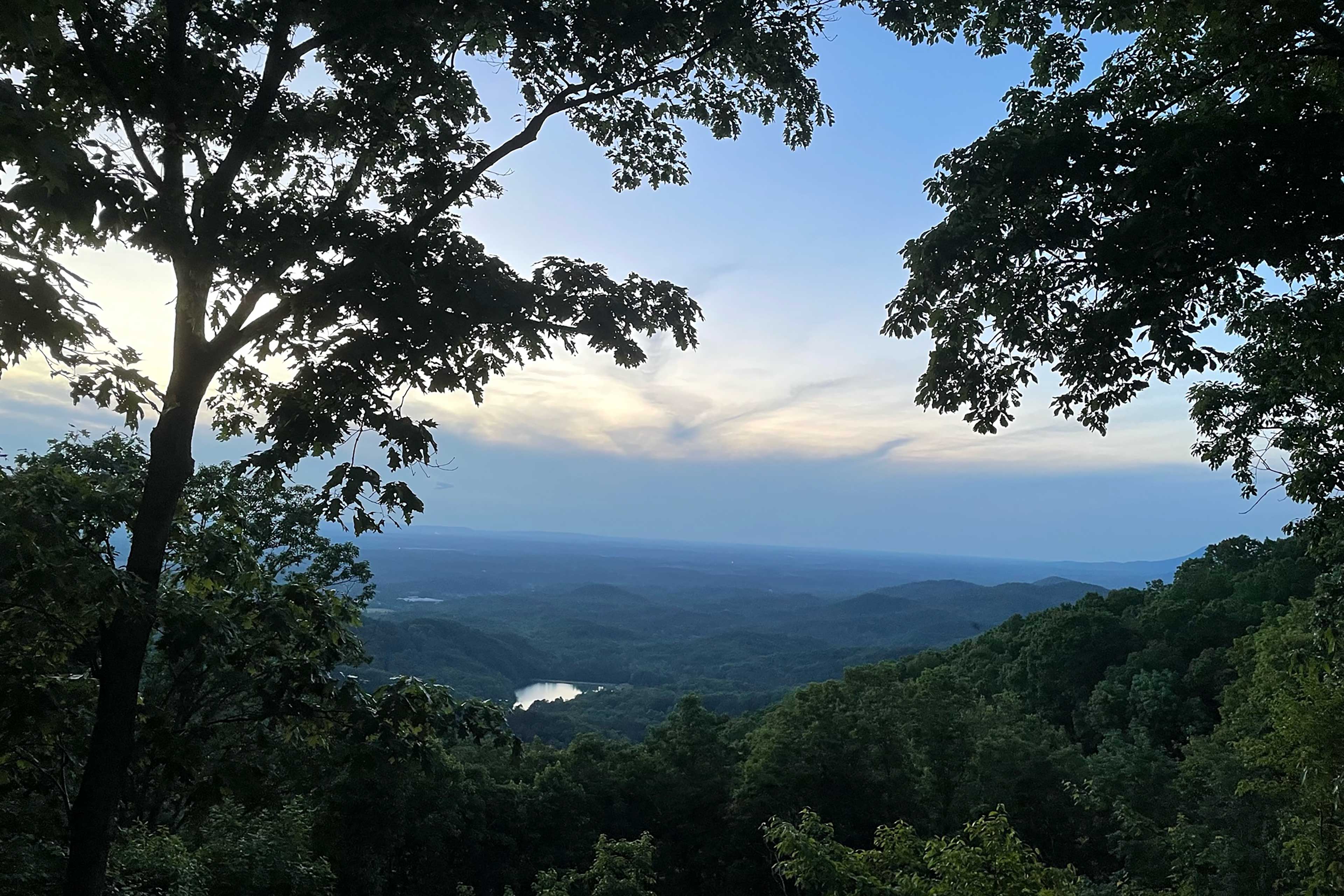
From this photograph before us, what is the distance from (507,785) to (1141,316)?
Result: 26969 millimetres

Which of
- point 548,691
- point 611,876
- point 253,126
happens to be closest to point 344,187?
point 253,126

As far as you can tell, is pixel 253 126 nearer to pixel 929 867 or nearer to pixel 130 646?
pixel 130 646

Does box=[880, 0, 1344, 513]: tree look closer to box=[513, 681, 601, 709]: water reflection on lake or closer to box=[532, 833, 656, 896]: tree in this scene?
box=[532, 833, 656, 896]: tree

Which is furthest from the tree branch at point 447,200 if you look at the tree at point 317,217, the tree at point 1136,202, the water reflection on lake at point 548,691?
the water reflection on lake at point 548,691

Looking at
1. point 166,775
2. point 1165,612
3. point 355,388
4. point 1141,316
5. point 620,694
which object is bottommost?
point 620,694

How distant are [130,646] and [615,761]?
28.2 m

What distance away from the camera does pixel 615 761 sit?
30.6 m

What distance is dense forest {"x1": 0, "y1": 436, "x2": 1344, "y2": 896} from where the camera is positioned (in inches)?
222

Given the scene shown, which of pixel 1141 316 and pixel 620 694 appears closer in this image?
pixel 1141 316

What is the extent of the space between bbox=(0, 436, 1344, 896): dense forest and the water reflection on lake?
338 feet

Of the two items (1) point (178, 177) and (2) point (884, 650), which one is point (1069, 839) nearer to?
(1) point (178, 177)

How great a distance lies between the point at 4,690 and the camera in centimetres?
460

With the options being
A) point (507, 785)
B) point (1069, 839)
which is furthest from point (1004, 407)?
point (1069, 839)

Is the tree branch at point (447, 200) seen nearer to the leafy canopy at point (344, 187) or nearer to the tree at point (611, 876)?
Result: the leafy canopy at point (344, 187)
